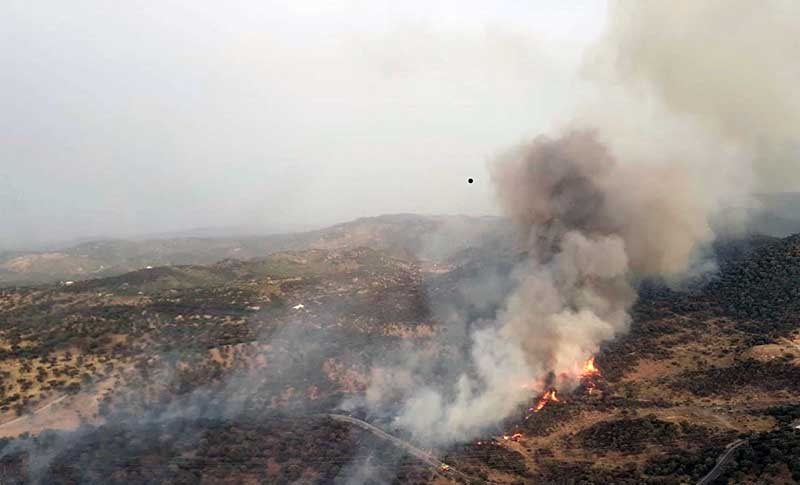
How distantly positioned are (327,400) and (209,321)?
21.1 m

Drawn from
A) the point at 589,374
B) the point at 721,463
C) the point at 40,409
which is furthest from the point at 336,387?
the point at 721,463

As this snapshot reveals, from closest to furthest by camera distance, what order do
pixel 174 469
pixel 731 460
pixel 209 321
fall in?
1. pixel 731 460
2. pixel 174 469
3. pixel 209 321

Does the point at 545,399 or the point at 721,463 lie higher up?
the point at 721,463

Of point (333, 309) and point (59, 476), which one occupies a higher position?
point (333, 309)

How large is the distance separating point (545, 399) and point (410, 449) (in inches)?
724

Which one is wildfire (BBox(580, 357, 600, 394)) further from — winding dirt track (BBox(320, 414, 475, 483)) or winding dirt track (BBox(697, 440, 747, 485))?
winding dirt track (BBox(320, 414, 475, 483))

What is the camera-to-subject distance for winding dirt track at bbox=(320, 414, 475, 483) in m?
49.6

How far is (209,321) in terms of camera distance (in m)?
75.1

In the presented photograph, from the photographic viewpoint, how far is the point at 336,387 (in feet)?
221

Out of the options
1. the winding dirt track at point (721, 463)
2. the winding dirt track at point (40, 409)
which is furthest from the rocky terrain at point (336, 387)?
the winding dirt track at point (721, 463)

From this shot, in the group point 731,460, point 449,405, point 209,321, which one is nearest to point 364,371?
point 449,405

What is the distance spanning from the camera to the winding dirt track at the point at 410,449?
49.6 meters

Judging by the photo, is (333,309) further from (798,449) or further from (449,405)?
(798,449)

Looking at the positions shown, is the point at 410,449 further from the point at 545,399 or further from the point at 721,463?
the point at 721,463
